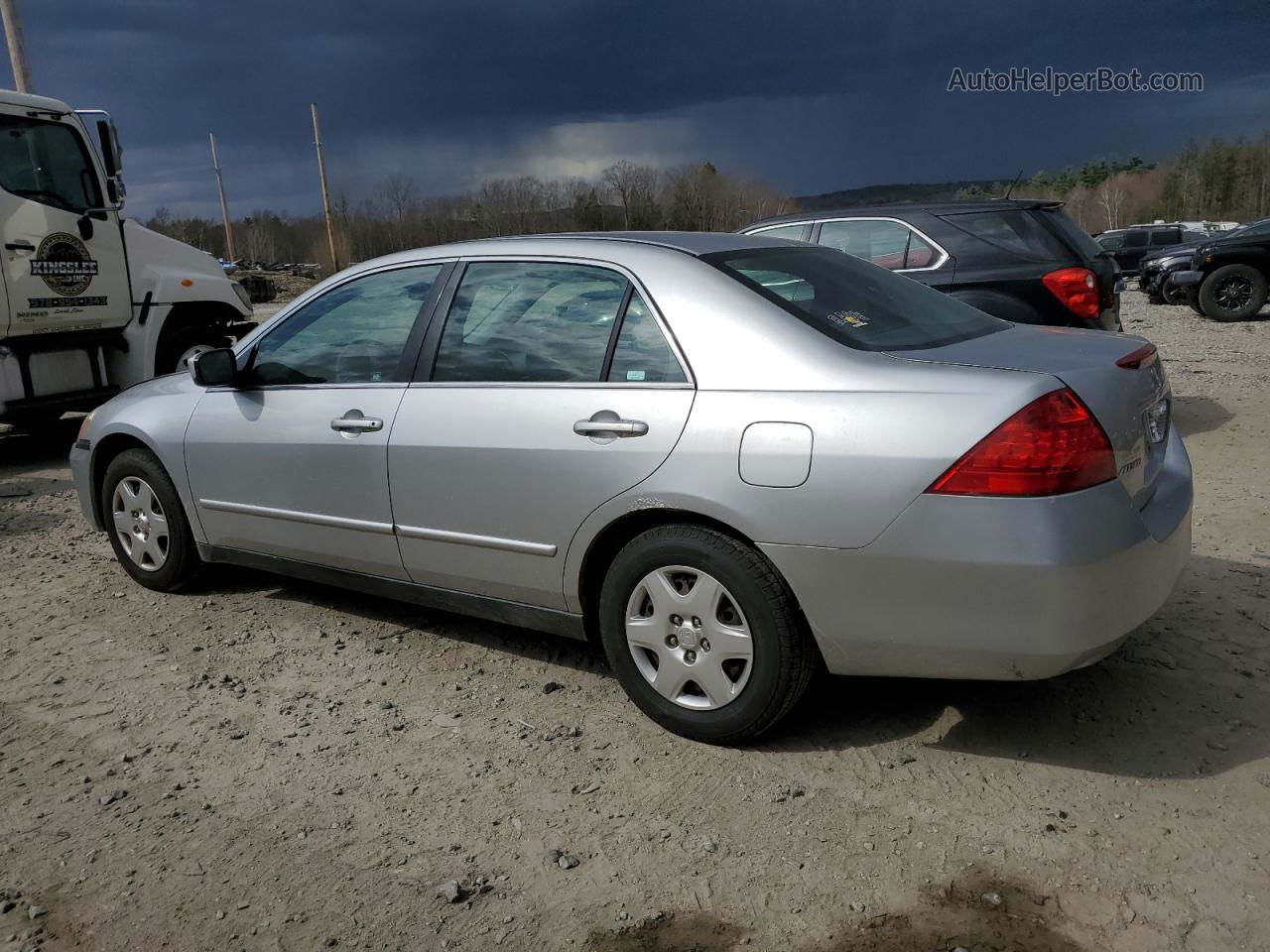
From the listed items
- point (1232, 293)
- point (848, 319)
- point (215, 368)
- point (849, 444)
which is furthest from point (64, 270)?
point (1232, 293)

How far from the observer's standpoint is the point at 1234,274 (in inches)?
664

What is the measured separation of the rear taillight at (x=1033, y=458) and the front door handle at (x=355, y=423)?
212 cm

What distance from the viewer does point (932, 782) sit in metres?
3.15

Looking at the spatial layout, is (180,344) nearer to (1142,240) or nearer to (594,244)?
(594,244)

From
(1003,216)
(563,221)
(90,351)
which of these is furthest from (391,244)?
(1003,216)

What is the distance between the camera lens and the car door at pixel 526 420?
3.36 meters

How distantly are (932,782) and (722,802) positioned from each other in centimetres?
63

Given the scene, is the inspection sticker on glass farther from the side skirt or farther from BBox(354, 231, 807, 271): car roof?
the side skirt

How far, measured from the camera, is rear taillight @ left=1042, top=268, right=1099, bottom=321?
7.12 m

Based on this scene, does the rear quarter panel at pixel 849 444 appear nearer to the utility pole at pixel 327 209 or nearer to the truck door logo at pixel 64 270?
the truck door logo at pixel 64 270

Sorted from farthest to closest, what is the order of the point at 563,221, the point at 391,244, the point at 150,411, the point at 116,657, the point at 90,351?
the point at 391,244
the point at 563,221
the point at 90,351
the point at 150,411
the point at 116,657

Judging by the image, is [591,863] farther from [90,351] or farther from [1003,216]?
[90,351]

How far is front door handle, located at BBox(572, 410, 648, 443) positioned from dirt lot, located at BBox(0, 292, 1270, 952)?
3.32 feet

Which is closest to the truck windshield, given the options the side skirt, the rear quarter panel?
the side skirt
